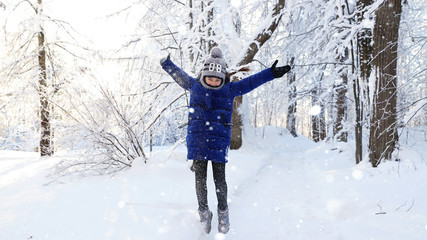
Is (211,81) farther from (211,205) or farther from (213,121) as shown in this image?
(211,205)

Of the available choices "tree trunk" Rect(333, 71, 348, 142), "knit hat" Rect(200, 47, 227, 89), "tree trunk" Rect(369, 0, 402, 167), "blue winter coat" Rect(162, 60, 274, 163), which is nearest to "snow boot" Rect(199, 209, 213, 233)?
"blue winter coat" Rect(162, 60, 274, 163)

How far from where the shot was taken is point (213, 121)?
9.10 feet

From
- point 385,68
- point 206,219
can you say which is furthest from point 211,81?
point 385,68

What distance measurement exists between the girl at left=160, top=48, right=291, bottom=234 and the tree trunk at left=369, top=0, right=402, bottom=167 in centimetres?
284

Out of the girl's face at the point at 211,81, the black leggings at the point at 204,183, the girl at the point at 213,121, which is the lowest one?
the black leggings at the point at 204,183

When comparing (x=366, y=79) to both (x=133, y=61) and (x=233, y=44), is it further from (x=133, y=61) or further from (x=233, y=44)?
(x=133, y=61)

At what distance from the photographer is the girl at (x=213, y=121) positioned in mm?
2758

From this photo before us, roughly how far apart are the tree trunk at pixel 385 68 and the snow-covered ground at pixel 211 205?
0.42m

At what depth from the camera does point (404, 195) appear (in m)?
3.22

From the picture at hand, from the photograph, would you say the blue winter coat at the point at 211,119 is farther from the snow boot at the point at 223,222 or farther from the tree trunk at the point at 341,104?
the tree trunk at the point at 341,104

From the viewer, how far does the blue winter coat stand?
109 inches

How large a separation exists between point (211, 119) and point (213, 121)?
0.03 meters

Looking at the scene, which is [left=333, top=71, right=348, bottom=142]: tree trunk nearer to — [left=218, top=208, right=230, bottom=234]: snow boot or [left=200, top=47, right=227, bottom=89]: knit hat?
[left=200, top=47, right=227, bottom=89]: knit hat

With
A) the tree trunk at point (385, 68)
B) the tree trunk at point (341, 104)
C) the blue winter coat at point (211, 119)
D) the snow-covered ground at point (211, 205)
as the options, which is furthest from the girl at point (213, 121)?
the tree trunk at point (341, 104)
